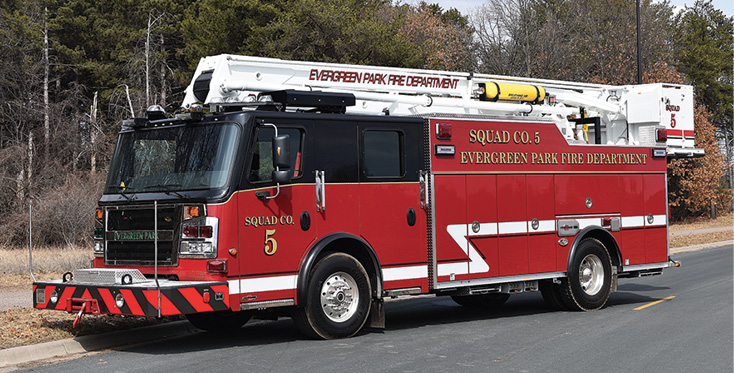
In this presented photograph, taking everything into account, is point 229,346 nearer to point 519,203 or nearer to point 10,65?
point 519,203

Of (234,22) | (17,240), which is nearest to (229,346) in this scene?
(17,240)

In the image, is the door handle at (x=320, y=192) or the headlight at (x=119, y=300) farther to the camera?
the door handle at (x=320, y=192)

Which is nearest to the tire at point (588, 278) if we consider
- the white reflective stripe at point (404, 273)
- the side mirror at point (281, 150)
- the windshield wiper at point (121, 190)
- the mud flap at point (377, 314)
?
the white reflective stripe at point (404, 273)

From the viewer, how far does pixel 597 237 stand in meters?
13.1

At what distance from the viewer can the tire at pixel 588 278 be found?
41.3 ft

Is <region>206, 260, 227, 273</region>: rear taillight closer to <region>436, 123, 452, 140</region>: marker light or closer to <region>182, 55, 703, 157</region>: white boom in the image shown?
<region>182, 55, 703, 157</region>: white boom

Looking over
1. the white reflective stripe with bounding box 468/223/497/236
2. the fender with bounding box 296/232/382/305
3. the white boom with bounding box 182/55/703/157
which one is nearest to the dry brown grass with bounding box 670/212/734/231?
the white boom with bounding box 182/55/703/157

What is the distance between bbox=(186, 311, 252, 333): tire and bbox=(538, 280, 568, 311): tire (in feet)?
15.0

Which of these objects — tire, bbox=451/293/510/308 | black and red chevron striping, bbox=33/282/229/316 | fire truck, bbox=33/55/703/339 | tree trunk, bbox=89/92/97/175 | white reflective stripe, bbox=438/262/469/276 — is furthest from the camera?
tree trunk, bbox=89/92/97/175

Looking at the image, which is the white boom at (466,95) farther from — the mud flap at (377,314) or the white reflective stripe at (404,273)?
the mud flap at (377,314)

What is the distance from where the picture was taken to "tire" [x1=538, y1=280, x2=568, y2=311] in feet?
41.8

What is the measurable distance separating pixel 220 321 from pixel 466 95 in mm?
5115

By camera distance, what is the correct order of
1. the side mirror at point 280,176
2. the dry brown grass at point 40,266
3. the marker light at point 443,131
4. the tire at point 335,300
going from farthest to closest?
the dry brown grass at point 40,266, the marker light at point 443,131, the tire at point 335,300, the side mirror at point 280,176

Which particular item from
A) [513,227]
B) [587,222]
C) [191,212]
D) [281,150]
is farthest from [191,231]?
[587,222]
